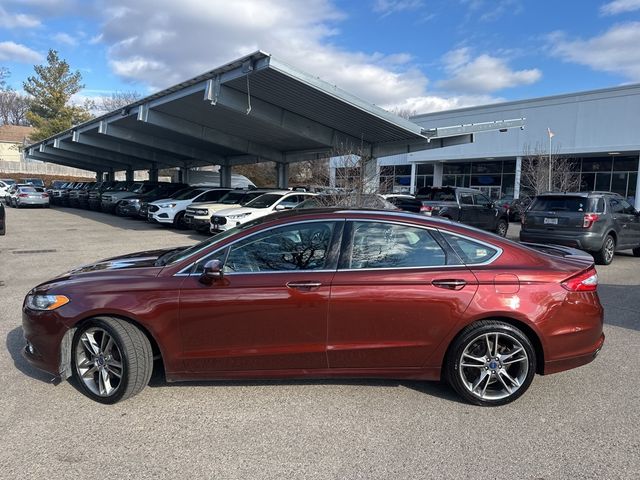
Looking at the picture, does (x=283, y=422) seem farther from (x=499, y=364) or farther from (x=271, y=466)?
(x=499, y=364)

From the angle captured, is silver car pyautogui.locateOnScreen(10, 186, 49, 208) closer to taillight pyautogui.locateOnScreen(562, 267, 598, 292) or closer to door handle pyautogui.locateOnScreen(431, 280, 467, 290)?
door handle pyautogui.locateOnScreen(431, 280, 467, 290)

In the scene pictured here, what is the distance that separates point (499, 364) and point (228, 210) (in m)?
11.4

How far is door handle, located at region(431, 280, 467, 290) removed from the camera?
143 inches

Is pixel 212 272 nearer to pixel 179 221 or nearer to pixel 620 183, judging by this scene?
pixel 179 221

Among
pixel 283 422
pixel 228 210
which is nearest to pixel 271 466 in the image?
pixel 283 422

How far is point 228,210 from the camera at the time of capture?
14133 millimetres

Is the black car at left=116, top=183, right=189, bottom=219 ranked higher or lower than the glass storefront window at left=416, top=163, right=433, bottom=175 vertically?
lower

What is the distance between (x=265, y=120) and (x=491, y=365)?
47.1 ft

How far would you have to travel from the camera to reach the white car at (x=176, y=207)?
1725 cm

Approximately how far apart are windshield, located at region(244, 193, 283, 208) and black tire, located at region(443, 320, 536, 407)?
11.1 m

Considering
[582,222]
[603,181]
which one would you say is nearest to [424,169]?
[603,181]

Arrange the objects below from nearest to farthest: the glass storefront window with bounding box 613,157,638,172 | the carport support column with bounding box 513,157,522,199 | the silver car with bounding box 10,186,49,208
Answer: the silver car with bounding box 10,186,49,208
the glass storefront window with bounding box 613,157,638,172
the carport support column with bounding box 513,157,522,199

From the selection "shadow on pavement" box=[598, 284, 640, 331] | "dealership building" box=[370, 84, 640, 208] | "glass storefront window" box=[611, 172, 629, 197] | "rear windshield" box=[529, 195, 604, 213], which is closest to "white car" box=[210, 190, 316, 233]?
"rear windshield" box=[529, 195, 604, 213]

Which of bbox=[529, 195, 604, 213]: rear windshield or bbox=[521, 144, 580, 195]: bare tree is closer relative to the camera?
bbox=[529, 195, 604, 213]: rear windshield
